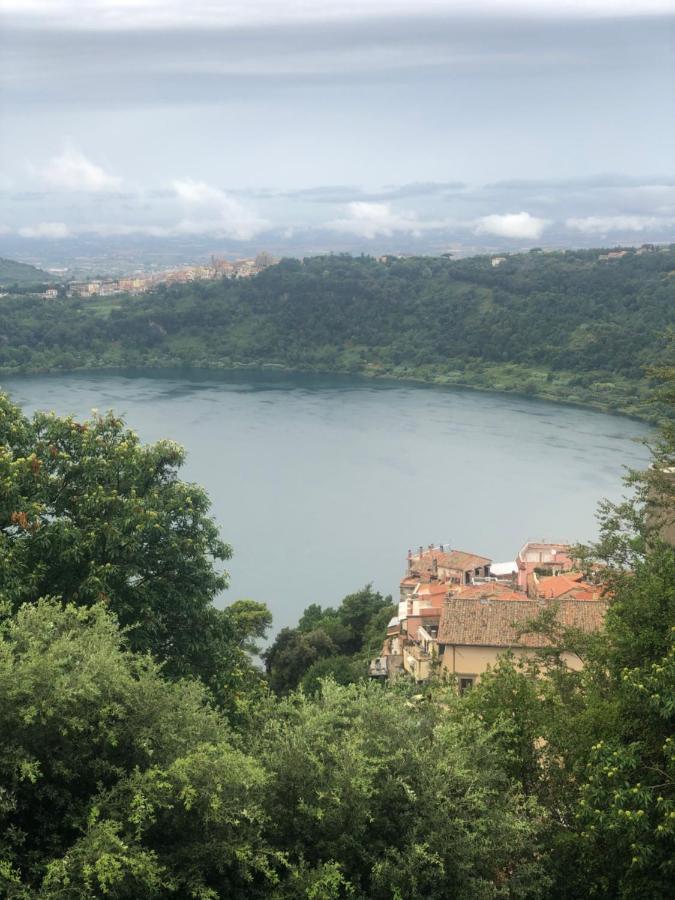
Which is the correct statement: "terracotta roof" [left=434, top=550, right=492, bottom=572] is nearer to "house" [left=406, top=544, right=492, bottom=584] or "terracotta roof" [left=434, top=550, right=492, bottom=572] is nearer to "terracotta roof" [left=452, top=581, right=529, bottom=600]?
"house" [left=406, top=544, right=492, bottom=584]

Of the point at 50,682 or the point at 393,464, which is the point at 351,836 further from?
the point at 393,464

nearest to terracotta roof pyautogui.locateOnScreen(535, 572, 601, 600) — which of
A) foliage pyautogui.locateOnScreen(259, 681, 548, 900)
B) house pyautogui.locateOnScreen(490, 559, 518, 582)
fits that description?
house pyautogui.locateOnScreen(490, 559, 518, 582)

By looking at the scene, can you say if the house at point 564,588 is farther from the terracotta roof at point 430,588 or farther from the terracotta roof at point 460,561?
the terracotta roof at point 460,561

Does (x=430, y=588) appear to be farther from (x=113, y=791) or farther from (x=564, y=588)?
(x=113, y=791)

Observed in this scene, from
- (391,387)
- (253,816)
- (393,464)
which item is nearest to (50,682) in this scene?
(253,816)

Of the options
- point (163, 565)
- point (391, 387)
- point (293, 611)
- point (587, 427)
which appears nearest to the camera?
point (163, 565)

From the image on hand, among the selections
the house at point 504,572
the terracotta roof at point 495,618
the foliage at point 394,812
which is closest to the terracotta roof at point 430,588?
the house at point 504,572

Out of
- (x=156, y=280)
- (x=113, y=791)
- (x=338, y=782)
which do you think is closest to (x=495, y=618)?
(x=338, y=782)

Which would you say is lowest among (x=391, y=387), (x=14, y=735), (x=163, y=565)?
(x=391, y=387)
